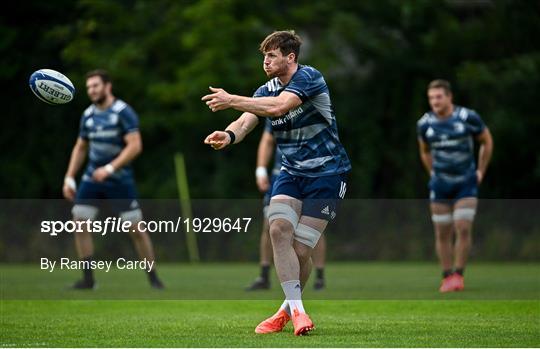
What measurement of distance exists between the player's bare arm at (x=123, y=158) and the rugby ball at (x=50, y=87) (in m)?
3.15

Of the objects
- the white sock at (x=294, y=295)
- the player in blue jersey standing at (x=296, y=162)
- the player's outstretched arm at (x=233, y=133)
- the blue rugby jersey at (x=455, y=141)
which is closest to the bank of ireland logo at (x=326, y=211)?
the player in blue jersey standing at (x=296, y=162)

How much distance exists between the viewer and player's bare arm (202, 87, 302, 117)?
22.9 feet

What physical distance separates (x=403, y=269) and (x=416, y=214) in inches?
154

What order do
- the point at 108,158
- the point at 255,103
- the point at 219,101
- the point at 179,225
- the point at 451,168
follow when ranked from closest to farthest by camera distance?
the point at 219,101 < the point at 255,103 < the point at 451,168 < the point at 108,158 < the point at 179,225

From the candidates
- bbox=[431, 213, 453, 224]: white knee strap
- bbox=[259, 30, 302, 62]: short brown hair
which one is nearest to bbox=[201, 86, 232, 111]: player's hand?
bbox=[259, 30, 302, 62]: short brown hair

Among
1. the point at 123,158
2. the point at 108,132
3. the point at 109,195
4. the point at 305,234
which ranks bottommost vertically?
the point at 305,234

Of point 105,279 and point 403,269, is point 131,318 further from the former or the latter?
point 403,269

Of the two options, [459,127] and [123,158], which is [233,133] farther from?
[459,127]

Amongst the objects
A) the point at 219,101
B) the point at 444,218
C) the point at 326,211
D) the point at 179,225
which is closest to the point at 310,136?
the point at 326,211

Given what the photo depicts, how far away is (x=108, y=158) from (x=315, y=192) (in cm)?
510

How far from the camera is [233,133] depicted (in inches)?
298

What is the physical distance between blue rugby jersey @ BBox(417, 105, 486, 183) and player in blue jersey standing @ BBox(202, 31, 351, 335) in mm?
4469

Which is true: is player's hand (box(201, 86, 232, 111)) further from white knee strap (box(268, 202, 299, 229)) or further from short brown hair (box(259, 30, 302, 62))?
white knee strap (box(268, 202, 299, 229))

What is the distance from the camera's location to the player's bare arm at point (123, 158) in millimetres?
11836
